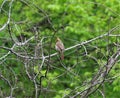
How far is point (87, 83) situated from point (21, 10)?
733 centimetres

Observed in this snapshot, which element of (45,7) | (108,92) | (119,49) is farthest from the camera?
(45,7)

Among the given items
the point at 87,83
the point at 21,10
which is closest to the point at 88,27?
the point at 21,10

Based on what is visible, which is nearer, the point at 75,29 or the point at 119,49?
the point at 119,49

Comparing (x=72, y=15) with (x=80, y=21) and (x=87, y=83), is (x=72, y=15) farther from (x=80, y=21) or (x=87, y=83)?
(x=87, y=83)

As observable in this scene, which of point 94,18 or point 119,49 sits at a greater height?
point 119,49

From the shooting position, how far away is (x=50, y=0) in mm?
11711

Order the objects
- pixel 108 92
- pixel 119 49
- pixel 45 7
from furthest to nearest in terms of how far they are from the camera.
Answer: pixel 45 7 < pixel 108 92 < pixel 119 49

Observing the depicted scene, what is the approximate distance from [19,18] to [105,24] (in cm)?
194

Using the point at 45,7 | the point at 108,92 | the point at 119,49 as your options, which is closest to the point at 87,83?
the point at 119,49

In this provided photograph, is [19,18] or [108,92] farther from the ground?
[19,18]

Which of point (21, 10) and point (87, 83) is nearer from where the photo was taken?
point (87, 83)

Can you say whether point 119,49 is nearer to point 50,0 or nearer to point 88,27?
point 88,27

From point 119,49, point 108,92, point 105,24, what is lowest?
point 108,92

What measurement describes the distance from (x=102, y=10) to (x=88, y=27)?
804 millimetres
